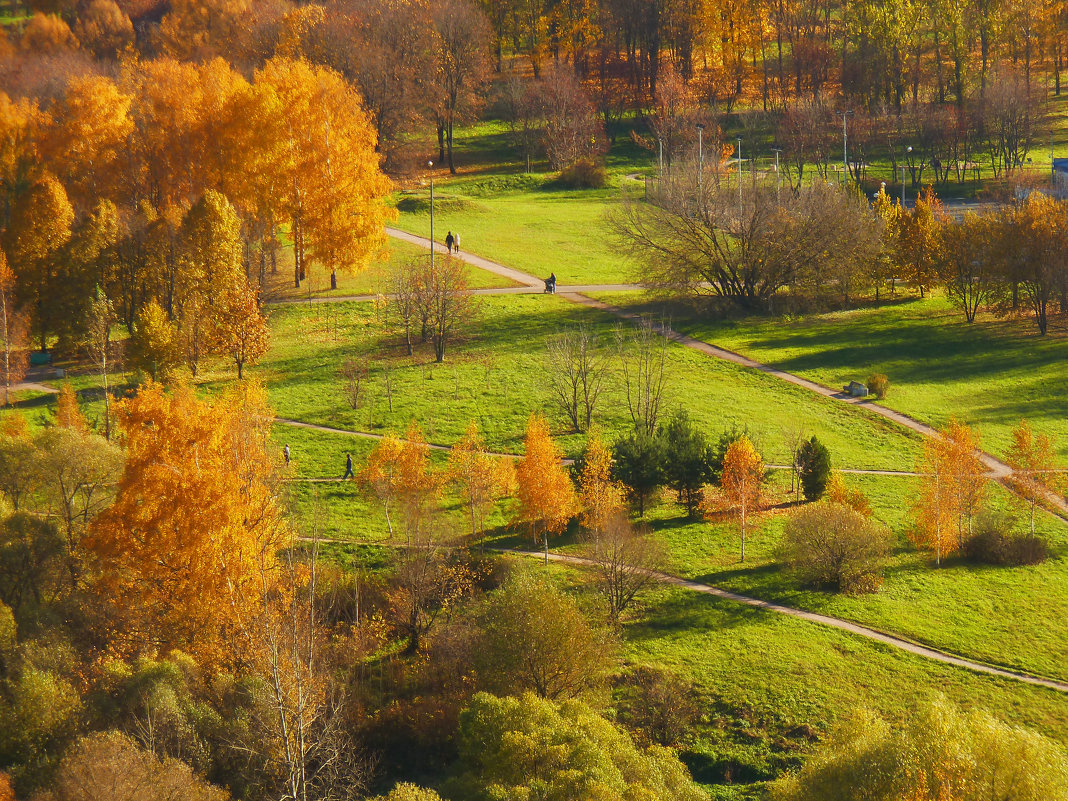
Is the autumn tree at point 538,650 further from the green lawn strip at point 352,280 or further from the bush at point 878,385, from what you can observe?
the green lawn strip at point 352,280

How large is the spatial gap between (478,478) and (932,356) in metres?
28.4

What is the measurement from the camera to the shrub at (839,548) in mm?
37688

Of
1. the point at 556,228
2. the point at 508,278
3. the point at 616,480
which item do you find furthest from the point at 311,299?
the point at 616,480

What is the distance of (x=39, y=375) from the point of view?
183 feet

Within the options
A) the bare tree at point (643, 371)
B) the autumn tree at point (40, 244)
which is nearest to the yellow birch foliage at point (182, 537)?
the bare tree at point (643, 371)

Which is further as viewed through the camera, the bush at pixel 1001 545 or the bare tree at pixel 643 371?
the bare tree at pixel 643 371

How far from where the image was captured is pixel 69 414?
45375 millimetres

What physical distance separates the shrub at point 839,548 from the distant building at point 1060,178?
153 ft

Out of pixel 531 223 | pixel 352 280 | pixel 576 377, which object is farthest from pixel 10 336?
pixel 531 223

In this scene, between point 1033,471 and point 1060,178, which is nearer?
point 1033,471

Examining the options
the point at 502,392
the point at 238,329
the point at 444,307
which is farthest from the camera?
the point at 444,307

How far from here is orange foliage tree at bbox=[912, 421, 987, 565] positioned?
39594mm

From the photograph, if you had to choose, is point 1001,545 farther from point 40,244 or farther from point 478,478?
point 40,244

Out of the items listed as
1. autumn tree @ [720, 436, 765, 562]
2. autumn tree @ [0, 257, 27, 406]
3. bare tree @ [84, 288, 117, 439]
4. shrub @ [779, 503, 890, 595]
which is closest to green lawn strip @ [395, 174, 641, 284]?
bare tree @ [84, 288, 117, 439]
